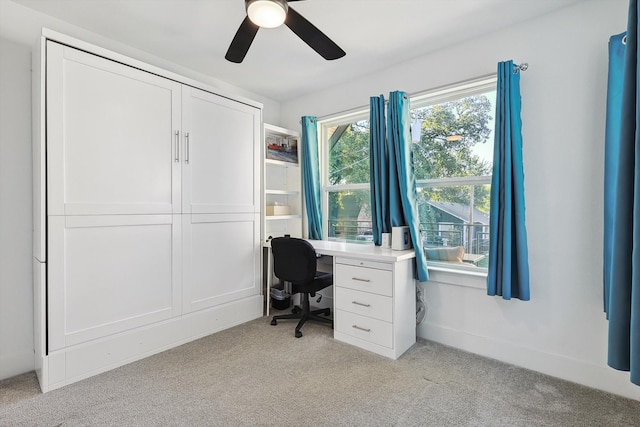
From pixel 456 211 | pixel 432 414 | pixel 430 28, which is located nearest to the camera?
pixel 432 414

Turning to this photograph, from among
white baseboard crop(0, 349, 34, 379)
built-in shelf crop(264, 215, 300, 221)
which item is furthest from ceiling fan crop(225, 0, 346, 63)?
white baseboard crop(0, 349, 34, 379)

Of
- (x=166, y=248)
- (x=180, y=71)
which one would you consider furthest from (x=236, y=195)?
(x=180, y=71)

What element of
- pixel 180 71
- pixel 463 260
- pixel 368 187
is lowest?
pixel 463 260

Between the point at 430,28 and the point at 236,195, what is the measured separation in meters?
2.15

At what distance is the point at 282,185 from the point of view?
12.5 feet

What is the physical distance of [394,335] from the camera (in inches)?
91.6

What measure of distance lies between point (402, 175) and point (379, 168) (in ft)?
0.88

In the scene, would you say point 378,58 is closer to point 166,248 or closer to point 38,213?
point 166,248

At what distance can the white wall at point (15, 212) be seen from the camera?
80.0 inches

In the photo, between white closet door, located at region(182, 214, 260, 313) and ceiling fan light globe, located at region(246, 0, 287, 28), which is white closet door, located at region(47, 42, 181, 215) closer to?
white closet door, located at region(182, 214, 260, 313)

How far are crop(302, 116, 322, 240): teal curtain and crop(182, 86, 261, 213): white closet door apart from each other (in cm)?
55

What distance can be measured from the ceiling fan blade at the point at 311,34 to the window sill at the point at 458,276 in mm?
1883

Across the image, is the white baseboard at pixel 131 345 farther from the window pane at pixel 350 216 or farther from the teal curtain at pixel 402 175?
the teal curtain at pixel 402 175

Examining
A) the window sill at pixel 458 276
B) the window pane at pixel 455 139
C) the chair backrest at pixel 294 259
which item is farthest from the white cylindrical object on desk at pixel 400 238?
the chair backrest at pixel 294 259
